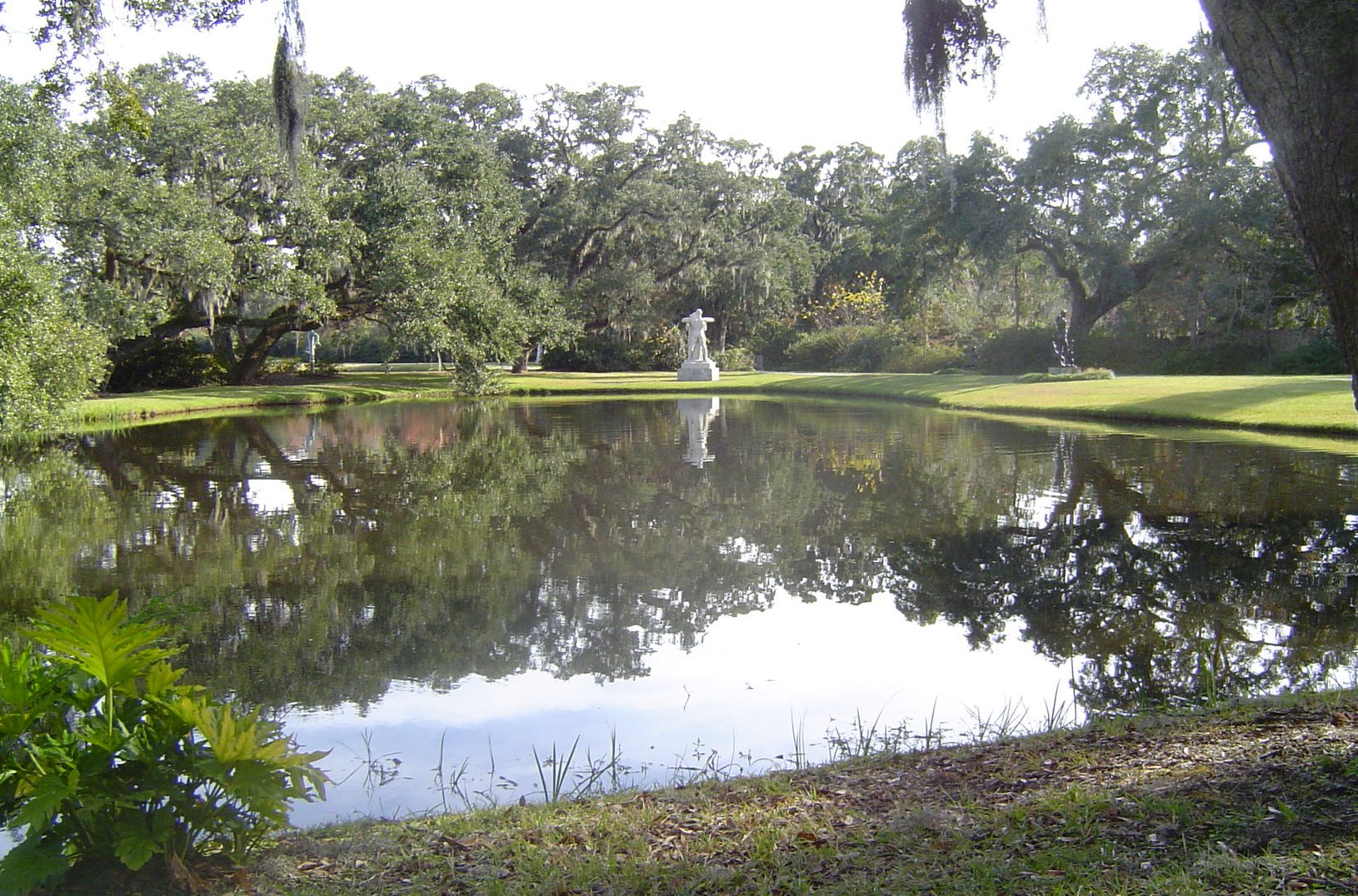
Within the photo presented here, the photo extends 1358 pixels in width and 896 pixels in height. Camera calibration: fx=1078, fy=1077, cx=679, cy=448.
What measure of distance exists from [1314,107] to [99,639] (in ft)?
12.9

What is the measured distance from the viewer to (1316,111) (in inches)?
134

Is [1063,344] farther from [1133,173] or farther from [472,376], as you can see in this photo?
[472,376]

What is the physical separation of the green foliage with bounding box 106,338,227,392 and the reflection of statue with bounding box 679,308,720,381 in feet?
54.6

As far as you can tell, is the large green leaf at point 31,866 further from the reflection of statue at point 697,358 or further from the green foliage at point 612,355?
the green foliage at point 612,355

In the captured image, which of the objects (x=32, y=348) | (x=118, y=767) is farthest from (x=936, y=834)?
(x=32, y=348)

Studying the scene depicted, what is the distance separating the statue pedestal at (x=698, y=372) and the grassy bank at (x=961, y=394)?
712 mm

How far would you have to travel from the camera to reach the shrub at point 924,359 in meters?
41.3

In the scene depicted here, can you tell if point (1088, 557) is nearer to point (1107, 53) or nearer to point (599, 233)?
point (1107, 53)

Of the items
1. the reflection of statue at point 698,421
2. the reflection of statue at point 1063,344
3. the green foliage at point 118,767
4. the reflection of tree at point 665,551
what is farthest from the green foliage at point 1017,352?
the green foliage at point 118,767

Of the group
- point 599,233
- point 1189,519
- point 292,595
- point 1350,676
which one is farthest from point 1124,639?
point 599,233

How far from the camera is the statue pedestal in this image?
4069 centimetres

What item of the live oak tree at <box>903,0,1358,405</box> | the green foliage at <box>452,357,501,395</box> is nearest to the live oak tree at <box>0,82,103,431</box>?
the live oak tree at <box>903,0,1358,405</box>

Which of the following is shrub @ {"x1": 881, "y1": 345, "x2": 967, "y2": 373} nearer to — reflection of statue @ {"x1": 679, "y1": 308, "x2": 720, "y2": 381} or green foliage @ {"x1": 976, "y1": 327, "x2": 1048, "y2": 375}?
green foliage @ {"x1": 976, "y1": 327, "x2": 1048, "y2": 375}

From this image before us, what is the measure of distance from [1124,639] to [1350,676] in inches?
47.9
